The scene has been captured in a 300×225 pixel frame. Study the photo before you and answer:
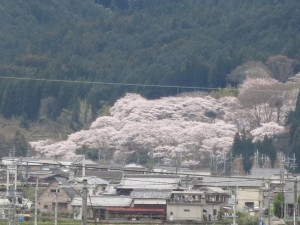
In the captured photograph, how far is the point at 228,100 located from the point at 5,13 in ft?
81.9

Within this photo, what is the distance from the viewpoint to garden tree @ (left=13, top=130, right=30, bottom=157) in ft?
192

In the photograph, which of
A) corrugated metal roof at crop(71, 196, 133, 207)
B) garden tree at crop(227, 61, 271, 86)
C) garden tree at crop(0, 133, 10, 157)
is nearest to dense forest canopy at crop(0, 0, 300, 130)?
garden tree at crop(227, 61, 271, 86)

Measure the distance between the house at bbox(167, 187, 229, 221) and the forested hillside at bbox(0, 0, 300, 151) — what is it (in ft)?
78.5

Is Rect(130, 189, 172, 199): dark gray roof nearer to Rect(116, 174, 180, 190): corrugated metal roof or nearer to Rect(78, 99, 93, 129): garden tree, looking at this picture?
Rect(116, 174, 180, 190): corrugated metal roof

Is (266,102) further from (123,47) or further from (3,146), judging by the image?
(123,47)

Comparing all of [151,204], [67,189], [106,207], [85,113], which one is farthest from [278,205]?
[85,113]

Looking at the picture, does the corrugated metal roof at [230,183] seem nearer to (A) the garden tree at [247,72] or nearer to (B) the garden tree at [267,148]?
(B) the garden tree at [267,148]

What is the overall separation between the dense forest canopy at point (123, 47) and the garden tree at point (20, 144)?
4.25 m

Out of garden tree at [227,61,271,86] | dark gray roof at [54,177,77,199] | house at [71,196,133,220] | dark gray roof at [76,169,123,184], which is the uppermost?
garden tree at [227,61,271,86]

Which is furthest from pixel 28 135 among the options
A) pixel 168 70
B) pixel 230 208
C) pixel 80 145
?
pixel 230 208

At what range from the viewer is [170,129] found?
2350 inches

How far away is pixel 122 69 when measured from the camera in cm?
7450

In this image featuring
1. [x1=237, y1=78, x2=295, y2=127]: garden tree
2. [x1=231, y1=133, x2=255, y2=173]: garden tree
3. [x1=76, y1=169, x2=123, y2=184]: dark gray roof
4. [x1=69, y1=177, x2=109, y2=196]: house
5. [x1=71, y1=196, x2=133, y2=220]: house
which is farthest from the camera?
[x1=237, y1=78, x2=295, y2=127]: garden tree

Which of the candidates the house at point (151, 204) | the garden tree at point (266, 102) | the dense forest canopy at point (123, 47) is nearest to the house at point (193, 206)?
the house at point (151, 204)
